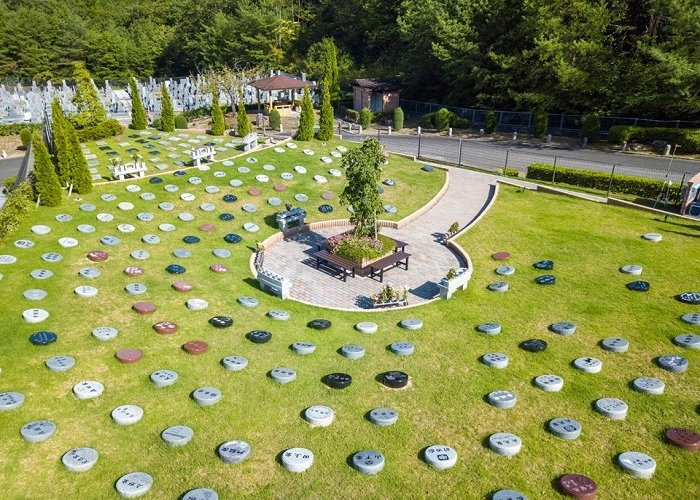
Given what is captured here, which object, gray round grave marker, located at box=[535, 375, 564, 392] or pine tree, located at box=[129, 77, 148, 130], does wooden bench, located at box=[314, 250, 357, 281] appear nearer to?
gray round grave marker, located at box=[535, 375, 564, 392]

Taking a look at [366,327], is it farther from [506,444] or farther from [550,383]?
[506,444]

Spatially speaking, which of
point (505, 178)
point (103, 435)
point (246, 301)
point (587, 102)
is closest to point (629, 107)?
point (587, 102)

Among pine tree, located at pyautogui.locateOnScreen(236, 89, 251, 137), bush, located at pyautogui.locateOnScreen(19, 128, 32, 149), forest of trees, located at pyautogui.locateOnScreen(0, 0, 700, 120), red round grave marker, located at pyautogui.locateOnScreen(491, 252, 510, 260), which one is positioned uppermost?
forest of trees, located at pyautogui.locateOnScreen(0, 0, 700, 120)

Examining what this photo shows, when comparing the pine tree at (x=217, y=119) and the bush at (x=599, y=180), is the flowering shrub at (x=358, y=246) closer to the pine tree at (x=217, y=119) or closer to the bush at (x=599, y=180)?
the bush at (x=599, y=180)

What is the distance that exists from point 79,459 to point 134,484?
1.73m

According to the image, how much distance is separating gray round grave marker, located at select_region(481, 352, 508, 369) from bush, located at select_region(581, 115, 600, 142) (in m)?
39.6

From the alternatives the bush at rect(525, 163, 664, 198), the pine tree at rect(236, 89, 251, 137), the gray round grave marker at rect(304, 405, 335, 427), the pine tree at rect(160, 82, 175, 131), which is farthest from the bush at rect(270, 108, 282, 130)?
the gray round grave marker at rect(304, 405, 335, 427)

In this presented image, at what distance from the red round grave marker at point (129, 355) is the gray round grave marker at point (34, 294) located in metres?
5.22

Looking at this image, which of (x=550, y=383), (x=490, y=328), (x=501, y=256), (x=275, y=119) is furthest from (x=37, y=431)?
(x=275, y=119)

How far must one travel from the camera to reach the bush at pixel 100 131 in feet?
132

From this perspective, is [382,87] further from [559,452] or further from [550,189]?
[559,452]

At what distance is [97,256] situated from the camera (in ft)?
Result: 74.6

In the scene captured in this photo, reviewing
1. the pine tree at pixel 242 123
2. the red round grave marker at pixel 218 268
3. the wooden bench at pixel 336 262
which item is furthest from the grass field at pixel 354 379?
the pine tree at pixel 242 123

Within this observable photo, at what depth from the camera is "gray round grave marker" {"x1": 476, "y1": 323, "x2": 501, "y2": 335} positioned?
61.9ft
